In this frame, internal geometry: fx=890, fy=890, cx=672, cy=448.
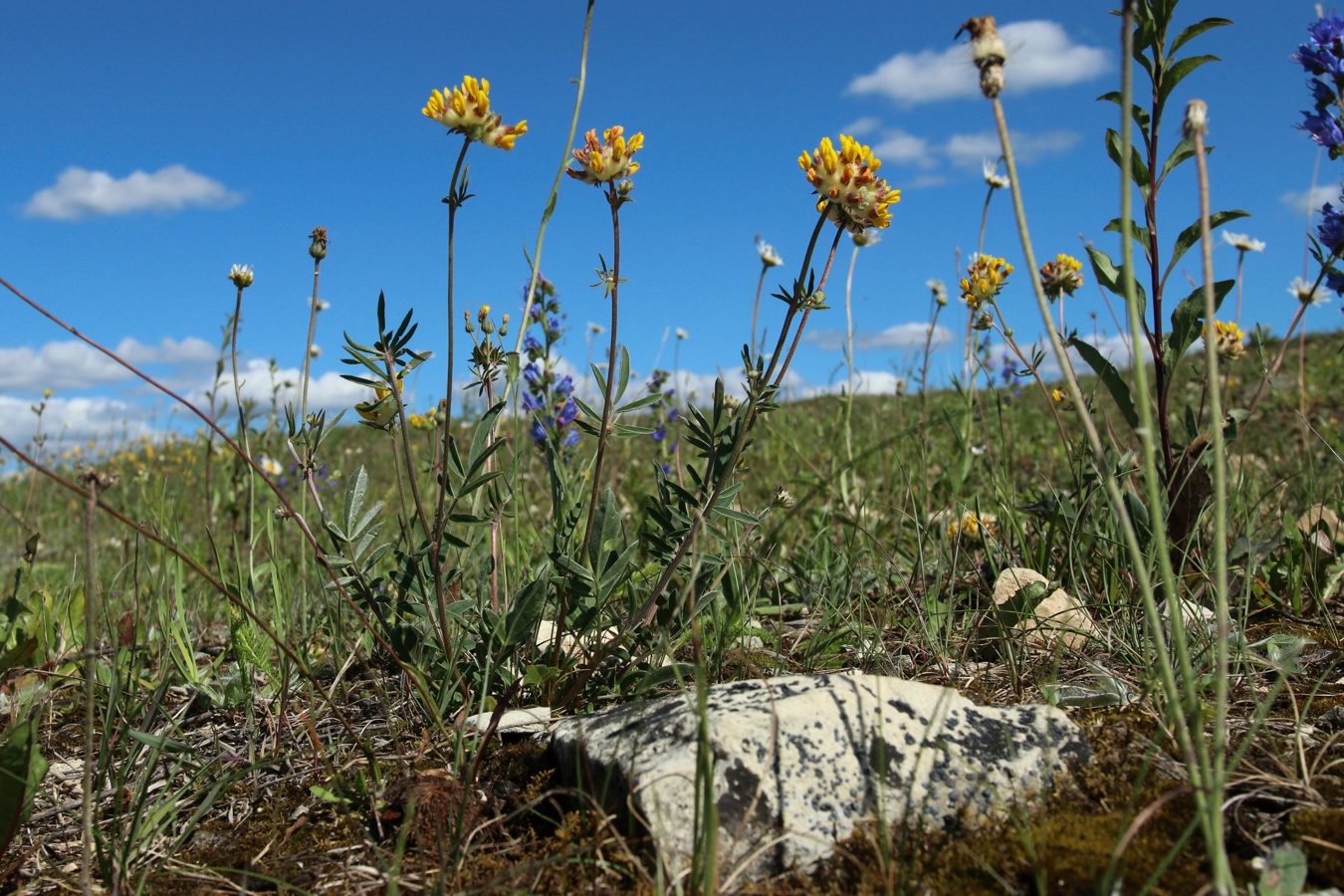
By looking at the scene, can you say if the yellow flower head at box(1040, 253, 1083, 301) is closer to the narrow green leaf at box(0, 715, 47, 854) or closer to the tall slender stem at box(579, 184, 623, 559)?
the tall slender stem at box(579, 184, 623, 559)

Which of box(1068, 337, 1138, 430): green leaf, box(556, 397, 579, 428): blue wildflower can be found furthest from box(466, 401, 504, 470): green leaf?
box(1068, 337, 1138, 430): green leaf

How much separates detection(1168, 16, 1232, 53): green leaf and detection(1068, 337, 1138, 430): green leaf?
0.79 m

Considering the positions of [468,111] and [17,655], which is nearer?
[468,111]

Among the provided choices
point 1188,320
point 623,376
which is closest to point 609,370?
point 623,376

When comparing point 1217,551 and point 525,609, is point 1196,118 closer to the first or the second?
point 1217,551

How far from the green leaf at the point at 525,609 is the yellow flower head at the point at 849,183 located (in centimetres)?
91

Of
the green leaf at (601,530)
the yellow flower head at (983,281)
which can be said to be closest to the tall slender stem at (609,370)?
the green leaf at (601,530)

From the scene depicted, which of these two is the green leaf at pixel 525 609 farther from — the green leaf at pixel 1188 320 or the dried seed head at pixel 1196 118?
the green leaf at pixel 1188 320

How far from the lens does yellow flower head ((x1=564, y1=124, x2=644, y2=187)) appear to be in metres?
1.72

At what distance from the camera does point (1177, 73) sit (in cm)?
229

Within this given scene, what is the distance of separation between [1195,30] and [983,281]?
854 millimetres

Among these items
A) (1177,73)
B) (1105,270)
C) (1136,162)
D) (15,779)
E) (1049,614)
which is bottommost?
(15,779)

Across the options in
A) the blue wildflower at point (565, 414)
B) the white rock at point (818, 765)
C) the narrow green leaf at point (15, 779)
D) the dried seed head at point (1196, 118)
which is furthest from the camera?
the blue wildflower at point (565, 414)

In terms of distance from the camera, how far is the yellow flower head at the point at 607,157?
1.72m
